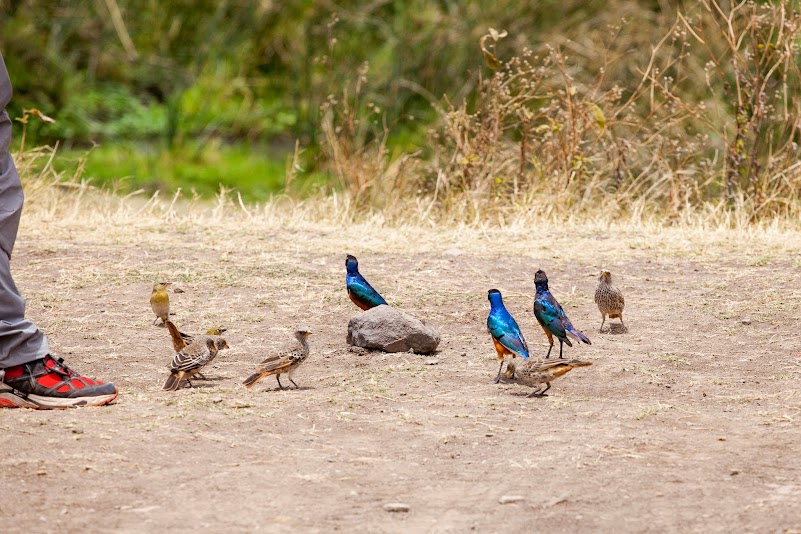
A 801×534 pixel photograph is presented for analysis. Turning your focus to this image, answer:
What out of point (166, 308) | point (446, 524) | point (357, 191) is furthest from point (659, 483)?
point (357, 191)

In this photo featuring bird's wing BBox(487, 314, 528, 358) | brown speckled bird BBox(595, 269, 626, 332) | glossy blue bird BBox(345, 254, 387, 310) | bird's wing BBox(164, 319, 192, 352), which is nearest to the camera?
bird's wing BBox(487, 314, 528, 358)

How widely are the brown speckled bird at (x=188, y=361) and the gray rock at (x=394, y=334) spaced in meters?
0.88

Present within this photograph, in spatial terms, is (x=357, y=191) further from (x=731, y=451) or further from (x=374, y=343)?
(x=731, y=451)

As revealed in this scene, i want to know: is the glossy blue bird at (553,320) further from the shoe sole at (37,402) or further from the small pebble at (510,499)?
the shoe sole at (37,402)

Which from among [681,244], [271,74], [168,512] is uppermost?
[271,74]

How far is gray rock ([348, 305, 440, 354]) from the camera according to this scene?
19.5 feet

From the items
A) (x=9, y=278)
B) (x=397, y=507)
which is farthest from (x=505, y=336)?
(x=9, y=278)

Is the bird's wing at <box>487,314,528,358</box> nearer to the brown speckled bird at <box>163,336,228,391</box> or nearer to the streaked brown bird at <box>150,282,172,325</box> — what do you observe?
the brown speckled bird at <box>163,336,228,391</box>

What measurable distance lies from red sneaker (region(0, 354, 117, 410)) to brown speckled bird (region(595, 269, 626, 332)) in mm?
2557

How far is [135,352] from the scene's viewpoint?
606cm

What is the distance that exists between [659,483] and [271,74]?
51.6ft

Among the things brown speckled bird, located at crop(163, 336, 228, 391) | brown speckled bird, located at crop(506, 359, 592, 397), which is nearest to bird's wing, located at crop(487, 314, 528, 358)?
brown speckled bird, located at crop(506, 359, 592, 397)

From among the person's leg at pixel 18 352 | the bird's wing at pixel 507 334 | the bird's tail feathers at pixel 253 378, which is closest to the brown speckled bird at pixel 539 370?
the bird's wing at pixel 507 334

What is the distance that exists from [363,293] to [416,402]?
4.70ft
